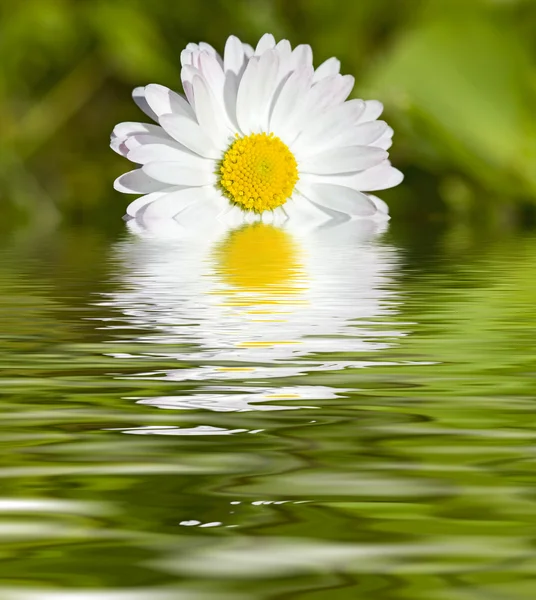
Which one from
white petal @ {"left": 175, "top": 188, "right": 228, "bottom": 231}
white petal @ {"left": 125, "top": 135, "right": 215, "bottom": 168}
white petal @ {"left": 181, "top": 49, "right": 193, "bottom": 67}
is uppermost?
white petal @ {"left": 181, "top": 49, "right": 193, "bottom": 67}

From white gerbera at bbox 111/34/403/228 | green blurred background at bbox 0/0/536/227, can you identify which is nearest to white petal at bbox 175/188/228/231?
white gerbera at bbox 111/34/403/228

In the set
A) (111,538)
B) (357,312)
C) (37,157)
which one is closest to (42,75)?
(37,157)

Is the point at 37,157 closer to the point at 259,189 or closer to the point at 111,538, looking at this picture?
the point at 259,189

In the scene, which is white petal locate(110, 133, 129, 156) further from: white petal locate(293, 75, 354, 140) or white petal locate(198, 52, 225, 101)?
white petal locate(293, 75, 354, 140)

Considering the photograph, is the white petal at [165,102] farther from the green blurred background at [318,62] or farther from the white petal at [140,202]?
the green blurred background at [318,62]

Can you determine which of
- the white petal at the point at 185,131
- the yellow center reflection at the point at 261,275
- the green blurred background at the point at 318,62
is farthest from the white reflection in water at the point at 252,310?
the green blurred background at the point at 318,62

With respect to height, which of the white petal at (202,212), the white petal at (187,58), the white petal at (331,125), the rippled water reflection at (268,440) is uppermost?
the white petal at (187,58)
